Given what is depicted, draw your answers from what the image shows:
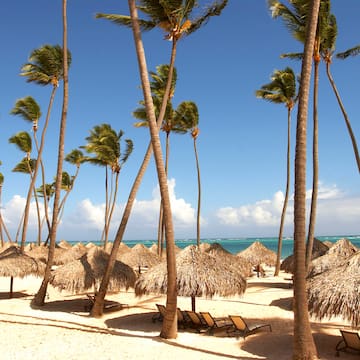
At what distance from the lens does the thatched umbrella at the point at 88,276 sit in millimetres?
13328

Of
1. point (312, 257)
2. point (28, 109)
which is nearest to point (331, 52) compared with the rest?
point (312, 257)

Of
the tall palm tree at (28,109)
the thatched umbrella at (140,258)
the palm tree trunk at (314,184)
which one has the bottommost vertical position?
the thatched umbrella at (140,258)

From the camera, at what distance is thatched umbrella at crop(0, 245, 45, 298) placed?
15.0 metres

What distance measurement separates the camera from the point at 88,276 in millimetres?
13539

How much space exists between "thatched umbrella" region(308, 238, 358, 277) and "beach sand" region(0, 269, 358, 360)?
1.85 metres

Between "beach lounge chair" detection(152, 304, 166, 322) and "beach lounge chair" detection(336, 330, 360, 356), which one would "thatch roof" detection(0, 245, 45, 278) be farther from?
"beach lounge chair" detection(336, 330, 360, 356)

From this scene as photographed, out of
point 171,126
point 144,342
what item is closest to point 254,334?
point 144,342

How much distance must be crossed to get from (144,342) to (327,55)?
1377cm

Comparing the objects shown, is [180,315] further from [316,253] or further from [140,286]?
[316,253]

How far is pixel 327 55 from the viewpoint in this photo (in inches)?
647

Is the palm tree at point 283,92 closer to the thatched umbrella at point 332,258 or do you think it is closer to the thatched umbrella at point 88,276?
the thatched umbrella at point 332,258

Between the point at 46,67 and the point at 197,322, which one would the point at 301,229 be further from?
the point at 46,67

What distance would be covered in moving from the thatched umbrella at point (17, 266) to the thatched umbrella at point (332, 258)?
11.4 metres

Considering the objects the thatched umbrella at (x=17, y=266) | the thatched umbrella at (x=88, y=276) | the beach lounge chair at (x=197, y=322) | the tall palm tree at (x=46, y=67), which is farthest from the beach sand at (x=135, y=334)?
the tall palm tree at (x=46, y=67)
